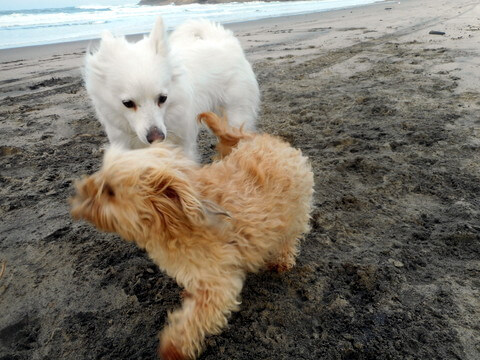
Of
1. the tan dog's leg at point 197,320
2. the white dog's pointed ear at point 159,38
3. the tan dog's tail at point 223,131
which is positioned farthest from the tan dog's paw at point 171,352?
the white dog's pointed ear at point 159,38

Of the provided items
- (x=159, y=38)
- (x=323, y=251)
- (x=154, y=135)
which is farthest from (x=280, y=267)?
(x=159, y=38)

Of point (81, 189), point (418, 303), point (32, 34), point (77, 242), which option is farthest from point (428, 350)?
point (32, 34)

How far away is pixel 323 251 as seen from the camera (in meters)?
2.66

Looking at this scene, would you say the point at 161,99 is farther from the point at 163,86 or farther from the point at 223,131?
the point at 223,131

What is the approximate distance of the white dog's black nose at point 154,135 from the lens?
3.09 meters

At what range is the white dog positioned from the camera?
3.23 meters

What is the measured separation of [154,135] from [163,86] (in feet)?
1.71

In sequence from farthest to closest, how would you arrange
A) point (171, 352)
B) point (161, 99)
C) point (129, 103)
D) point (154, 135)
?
point (161, 99) → point (129, 103) → point (154, 135) → point (171, 352)

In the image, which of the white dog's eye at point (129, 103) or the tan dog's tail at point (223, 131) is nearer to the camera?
the tan dog's tail at point (223, 131)

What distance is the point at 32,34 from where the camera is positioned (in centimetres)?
1858

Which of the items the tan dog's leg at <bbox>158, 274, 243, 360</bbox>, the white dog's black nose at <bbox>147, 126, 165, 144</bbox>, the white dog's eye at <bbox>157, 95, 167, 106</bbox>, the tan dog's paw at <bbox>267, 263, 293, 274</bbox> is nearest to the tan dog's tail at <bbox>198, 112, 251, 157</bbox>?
the white dog's black nose at <bbox>147, 126, 165, 144</bbox>

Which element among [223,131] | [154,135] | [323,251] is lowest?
[323,251]

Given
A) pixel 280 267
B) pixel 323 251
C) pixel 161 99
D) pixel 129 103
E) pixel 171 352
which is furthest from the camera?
pixel 161 99

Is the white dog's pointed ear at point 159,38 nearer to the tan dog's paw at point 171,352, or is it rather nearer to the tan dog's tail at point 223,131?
the tan dog's tail at point 223,131
